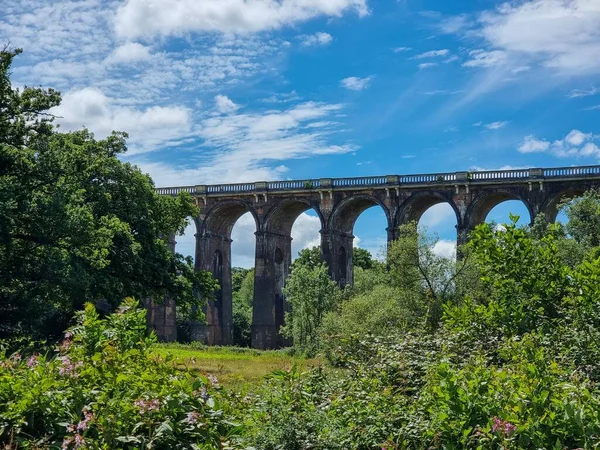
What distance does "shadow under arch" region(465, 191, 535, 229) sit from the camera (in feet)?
171

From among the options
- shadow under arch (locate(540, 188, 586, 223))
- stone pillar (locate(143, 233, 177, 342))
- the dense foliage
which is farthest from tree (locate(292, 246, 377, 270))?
the dense foliage

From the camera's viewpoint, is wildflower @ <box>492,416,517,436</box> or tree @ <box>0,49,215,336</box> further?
tree @ <box>0,49,215,336</box>

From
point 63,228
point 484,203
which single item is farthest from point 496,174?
point 63,228

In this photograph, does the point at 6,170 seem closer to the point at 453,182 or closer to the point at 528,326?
the point at 528,326

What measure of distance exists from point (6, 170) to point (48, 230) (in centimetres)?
266

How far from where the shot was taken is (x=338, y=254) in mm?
58625

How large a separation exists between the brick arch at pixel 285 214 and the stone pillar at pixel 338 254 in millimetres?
1645

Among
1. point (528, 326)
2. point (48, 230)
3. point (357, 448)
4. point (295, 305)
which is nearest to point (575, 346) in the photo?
point (528, 326)

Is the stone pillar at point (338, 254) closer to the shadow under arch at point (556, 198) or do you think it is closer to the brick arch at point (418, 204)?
the brick arch at point (418, 204)

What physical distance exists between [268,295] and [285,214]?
6.65m

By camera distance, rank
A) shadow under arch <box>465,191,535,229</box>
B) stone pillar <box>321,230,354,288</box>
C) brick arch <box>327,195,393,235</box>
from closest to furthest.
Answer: shadow under arch <box>465,191,535,229</box> → brick arch <box>327,195,393,235</box> → stone pillar <box>321,230,354,288</box>

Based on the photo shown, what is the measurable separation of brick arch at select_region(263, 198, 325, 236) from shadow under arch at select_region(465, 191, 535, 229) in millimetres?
11354

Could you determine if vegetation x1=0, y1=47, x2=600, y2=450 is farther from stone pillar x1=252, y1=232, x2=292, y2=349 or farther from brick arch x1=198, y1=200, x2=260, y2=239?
brick arch x1=198, y1=200, x2=260, y2=239

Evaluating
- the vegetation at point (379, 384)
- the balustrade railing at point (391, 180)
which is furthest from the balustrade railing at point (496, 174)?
the vegetation at point (379, 384)
